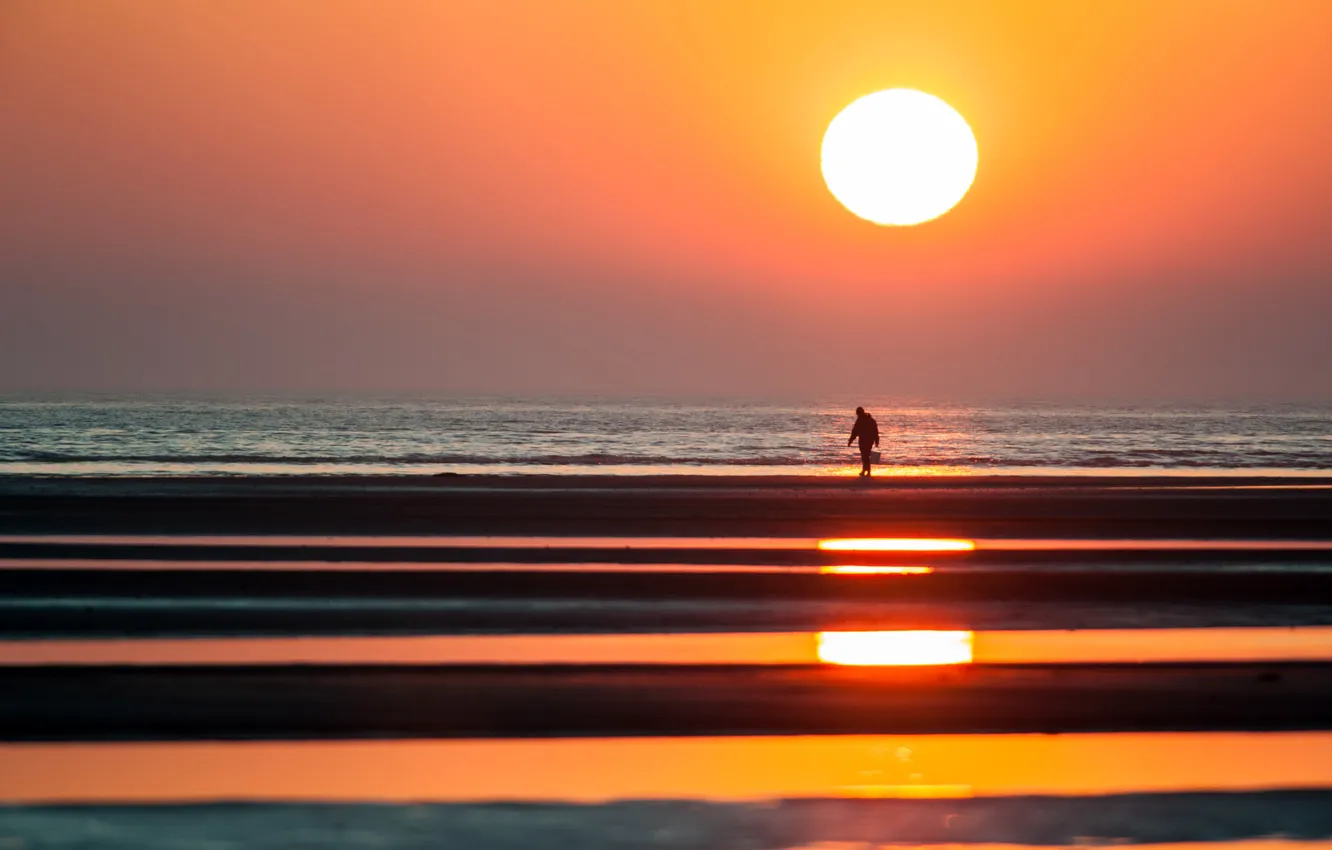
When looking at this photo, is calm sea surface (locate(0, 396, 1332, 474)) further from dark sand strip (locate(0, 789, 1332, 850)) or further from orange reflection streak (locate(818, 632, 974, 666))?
dark sand strip (locate(0, 789, 1332, 850))

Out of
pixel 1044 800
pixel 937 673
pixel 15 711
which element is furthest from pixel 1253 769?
pixel 15 711

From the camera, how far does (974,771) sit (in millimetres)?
7254

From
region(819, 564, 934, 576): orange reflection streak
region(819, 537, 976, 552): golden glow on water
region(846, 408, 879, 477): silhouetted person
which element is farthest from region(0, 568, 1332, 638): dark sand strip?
region(846, 408, 879, 477): silhouetted person

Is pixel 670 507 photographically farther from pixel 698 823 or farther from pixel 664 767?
pixel 698 823

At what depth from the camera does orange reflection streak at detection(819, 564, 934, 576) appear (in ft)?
49.8

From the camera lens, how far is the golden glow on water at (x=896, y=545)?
18.0 metres

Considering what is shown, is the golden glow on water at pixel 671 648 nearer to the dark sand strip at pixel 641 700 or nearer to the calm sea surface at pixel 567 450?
the dark sand strip at pixel 641 700

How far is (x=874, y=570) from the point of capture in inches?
616

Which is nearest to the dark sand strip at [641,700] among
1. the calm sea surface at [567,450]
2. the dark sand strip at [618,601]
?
the dark sand strip at [618,601]

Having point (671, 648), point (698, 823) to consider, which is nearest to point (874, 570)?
point (671, 648)

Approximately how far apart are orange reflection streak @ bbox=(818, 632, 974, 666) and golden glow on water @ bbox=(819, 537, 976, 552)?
627 cm

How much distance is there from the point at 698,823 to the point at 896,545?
12621mm

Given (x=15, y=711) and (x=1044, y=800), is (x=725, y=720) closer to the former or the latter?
(x=1044, y=800)

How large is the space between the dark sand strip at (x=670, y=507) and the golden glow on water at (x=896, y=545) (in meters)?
0.96
